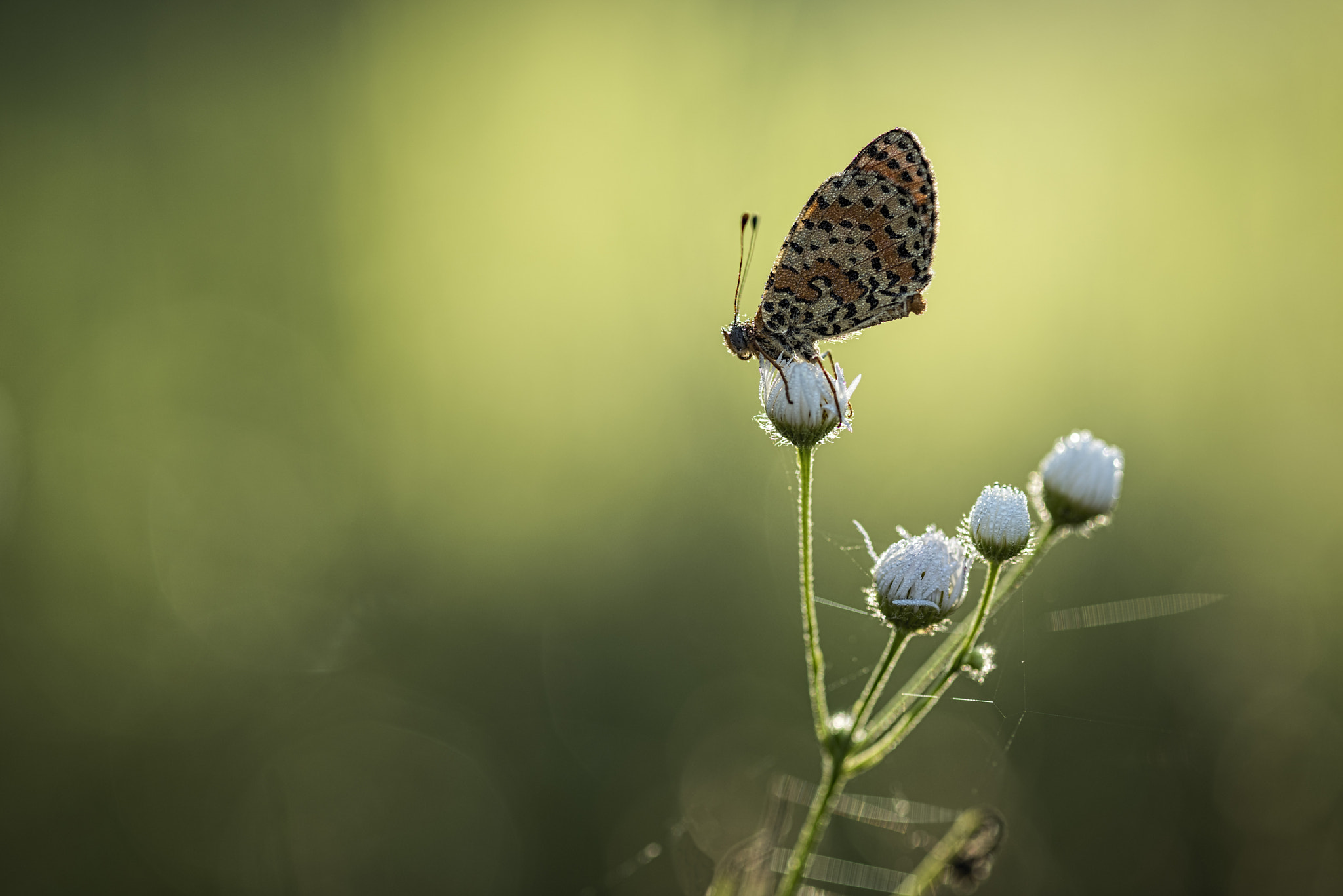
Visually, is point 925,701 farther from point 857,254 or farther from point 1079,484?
point 857,254

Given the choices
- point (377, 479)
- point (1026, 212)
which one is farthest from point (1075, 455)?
point (1026, 212)

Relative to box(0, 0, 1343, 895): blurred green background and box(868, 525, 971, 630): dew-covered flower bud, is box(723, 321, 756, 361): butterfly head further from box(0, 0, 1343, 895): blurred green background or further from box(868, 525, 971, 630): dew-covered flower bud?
box(0, 0, 1343, 895): blurred green background

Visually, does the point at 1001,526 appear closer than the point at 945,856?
No

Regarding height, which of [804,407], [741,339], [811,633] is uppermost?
[741,339]

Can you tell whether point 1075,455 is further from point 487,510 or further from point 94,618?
point 94,618

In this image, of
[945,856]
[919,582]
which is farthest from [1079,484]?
[945,856]

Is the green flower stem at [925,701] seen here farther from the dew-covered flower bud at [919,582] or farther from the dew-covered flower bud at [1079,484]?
the dew-covered flower bud at [1079,484]
